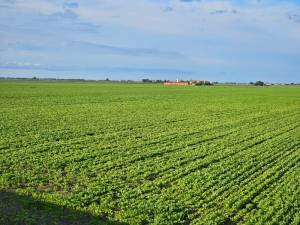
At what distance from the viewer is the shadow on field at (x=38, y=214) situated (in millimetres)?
8586

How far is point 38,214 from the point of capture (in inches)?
354

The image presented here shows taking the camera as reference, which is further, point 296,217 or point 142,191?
point 142,191

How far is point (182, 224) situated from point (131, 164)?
16.4 ft

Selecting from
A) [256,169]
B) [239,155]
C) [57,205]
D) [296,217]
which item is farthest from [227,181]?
[57,205]

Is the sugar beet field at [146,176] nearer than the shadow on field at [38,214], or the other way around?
the shadow on field at [38,214]

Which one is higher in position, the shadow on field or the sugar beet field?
the sugar beet field

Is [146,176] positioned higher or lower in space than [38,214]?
higher

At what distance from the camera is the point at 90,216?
8.98 metres

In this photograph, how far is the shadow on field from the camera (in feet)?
28.2

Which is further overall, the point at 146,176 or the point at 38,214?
the point at 146,176

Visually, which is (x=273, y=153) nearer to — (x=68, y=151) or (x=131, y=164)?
(x=131, y=164)

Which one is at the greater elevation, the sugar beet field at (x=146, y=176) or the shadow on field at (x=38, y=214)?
the sugar beet field at (x=146, y=176)

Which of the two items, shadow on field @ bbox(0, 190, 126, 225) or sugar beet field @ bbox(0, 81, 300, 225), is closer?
shadow on field @ bbox(0, 190, 126, 225)

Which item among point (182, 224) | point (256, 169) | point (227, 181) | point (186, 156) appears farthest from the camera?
point (186, 156)
